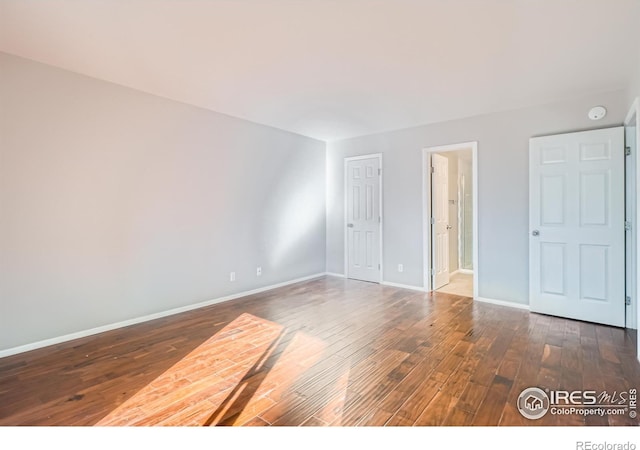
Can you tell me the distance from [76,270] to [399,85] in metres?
3.71

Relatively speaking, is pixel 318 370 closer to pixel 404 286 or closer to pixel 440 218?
pixel 404 286

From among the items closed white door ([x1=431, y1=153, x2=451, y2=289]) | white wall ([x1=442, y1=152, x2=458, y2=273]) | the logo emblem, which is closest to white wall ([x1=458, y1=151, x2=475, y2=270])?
white wall ([x1=442, y1=152, x2=458, y2=273])

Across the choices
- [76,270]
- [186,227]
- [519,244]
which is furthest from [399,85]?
[76,270]

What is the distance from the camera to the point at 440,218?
5.21 meters

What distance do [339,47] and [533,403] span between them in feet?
9.40

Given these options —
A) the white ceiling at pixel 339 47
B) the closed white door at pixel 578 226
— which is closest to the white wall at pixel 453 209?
the closed white door at pixel 578 226

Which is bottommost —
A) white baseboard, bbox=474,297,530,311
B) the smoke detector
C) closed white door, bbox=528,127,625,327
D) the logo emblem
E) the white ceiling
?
the logo emblem

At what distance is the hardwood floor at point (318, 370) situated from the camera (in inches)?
76.9

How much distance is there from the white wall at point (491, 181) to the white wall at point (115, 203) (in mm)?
1946

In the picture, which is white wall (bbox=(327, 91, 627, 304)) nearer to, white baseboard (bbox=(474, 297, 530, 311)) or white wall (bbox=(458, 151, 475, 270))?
white baseboard (bbox=(474, 297, 530, 311))

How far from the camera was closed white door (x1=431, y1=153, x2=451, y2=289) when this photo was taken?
4984 millimetres

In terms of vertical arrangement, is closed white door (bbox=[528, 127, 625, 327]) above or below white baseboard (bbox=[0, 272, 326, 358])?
above

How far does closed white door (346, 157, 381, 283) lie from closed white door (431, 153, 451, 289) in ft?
2.89
